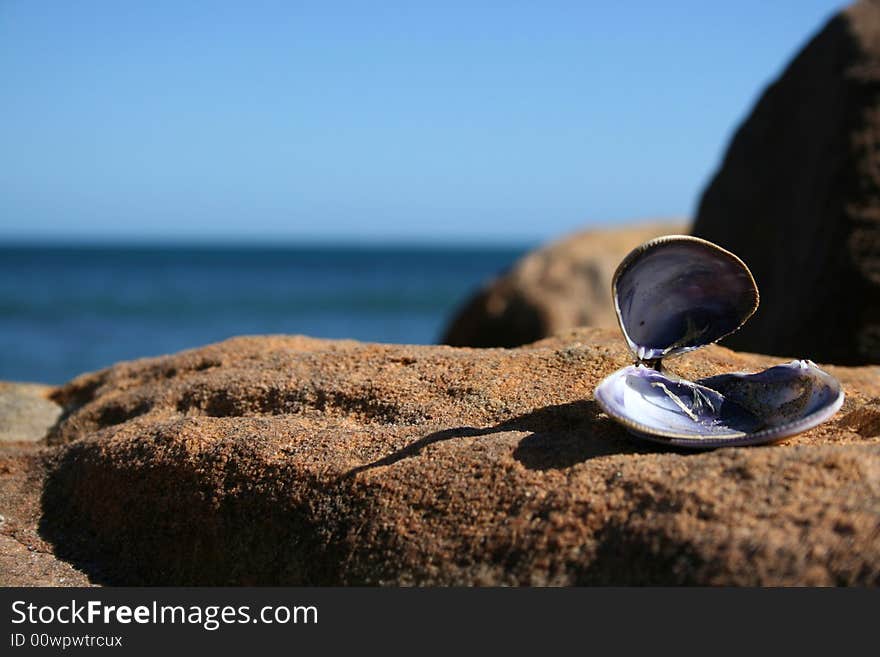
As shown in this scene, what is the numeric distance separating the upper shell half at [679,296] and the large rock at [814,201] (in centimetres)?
327

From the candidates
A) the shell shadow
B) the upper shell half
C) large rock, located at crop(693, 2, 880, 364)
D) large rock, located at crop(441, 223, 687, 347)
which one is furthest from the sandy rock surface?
large rock, located at crop(441, 223, 687, 347)

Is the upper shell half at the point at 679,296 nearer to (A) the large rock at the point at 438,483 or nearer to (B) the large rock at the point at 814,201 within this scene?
(A) the large rock at the point at 438,483

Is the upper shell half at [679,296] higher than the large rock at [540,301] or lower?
higher

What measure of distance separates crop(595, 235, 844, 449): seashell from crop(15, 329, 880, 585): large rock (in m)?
0.14

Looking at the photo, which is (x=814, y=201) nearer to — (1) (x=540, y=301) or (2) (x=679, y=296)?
(2) (x=679, y=296)

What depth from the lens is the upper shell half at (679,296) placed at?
3451 mm

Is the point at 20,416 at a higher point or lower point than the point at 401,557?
lower

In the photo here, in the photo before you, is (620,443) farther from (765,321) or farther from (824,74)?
(824,74)

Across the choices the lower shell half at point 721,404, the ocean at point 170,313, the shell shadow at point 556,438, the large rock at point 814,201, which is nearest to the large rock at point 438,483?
the shell shadow at point 556,438

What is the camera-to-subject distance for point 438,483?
3039 mm

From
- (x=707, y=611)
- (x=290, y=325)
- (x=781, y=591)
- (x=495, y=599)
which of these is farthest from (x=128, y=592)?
(x=290, y=325)

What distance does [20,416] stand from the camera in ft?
16.2

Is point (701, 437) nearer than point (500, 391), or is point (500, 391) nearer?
point (701, 437)

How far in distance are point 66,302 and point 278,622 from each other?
103ft
